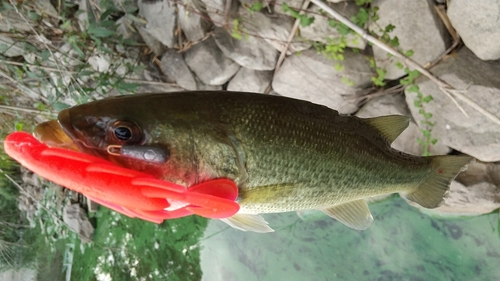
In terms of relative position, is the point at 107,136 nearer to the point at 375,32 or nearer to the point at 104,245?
the point at 375,32

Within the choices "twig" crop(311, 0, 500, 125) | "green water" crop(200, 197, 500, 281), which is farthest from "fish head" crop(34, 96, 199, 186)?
"green water" crop(200, 197, 500, 281)

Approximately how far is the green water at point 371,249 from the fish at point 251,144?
1393mm

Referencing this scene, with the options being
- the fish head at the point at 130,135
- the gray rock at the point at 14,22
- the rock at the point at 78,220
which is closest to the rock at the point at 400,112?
the fish head at the point at 130,135

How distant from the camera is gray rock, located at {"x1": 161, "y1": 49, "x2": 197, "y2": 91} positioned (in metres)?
2.52

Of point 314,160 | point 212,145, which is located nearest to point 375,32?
point 314,160

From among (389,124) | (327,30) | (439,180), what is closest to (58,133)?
(389,124)

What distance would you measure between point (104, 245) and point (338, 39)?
300cm

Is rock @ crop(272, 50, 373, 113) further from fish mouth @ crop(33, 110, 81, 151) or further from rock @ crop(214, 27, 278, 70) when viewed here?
fish mouth @ crop(33, 110, 81, 151)

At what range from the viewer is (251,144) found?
85cm

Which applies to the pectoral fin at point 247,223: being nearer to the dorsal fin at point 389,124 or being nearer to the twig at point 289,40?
the dorsal fin at point 389,124

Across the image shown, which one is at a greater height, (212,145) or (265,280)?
(212,145)

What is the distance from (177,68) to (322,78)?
3.11 ft

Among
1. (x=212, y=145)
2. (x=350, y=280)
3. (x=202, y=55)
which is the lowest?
(x=350, y=280)

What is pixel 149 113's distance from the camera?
2.46 ft
